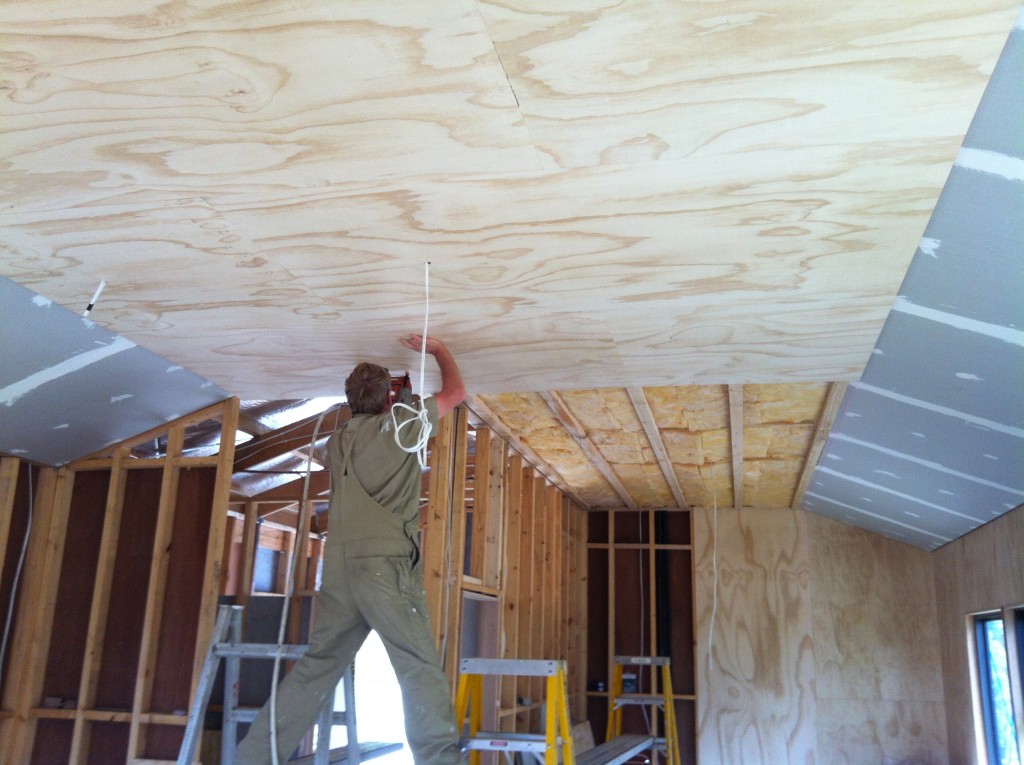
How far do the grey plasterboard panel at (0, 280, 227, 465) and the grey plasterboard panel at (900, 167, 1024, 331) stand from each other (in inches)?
117

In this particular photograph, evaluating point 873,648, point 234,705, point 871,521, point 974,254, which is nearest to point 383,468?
point 234,705

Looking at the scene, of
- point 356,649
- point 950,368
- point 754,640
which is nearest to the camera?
point 356,649

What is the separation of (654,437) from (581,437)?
0.50m

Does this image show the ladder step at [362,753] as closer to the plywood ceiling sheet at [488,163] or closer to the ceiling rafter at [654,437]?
the plywood ceiling sheet at [488,163]

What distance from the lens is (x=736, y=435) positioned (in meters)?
5.50

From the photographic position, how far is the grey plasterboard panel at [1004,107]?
1724mm

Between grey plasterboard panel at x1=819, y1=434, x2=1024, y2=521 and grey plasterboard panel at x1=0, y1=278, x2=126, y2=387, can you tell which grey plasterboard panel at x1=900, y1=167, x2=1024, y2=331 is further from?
grey plasterboard panel at x1=0, y1=278, x2=126, y2=387

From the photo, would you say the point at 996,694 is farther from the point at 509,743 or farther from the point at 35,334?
the point at 35,334

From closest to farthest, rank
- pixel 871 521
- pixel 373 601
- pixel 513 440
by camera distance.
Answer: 1. pixel 373 601
2. pixel 513 440
3. pixel 871 521

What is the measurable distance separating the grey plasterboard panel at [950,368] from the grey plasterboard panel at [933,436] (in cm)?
22

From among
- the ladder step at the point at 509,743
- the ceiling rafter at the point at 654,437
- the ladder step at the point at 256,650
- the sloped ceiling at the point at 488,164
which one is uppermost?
the ceiling rafter at the point at 654,437

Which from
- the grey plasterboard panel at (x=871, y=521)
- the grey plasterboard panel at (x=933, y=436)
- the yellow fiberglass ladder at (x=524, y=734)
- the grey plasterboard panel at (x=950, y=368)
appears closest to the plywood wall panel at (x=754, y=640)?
the grey plasterboard panel at (x=871, y=521)

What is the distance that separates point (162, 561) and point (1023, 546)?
4.69 m

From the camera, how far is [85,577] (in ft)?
14.3
